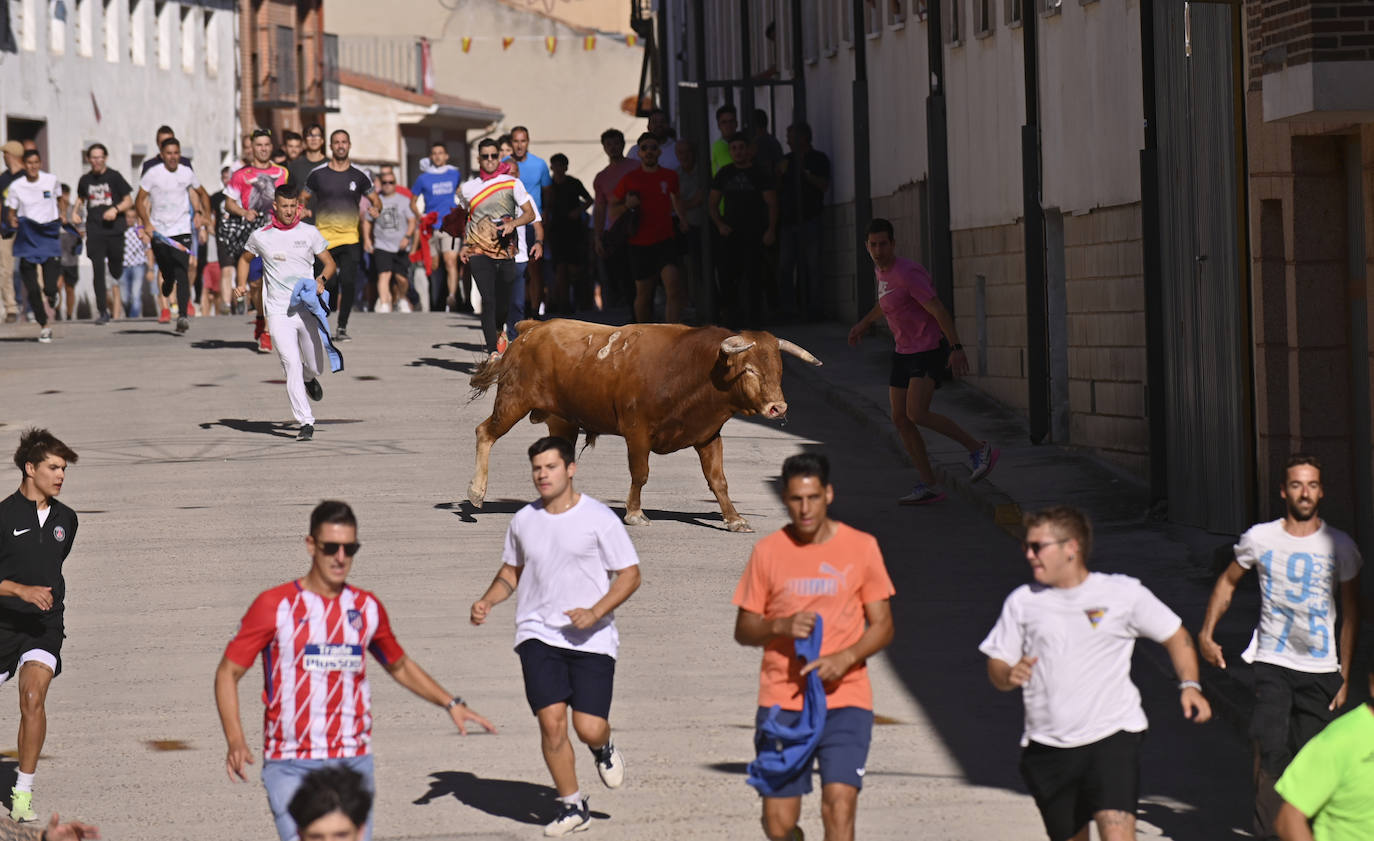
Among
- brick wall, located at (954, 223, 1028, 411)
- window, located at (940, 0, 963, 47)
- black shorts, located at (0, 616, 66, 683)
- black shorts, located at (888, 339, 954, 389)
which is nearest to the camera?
black shorts, located at (0, 616, 66, 683)

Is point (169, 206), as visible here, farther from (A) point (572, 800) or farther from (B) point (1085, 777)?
(B) point (1085, 777)

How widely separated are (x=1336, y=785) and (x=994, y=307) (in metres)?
18.5

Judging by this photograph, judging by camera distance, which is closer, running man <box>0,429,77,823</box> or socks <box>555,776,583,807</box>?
socks <box>555,776,583,807</box>

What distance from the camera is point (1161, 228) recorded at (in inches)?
713

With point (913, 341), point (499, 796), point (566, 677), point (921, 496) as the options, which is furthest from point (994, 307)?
point (566, 677)

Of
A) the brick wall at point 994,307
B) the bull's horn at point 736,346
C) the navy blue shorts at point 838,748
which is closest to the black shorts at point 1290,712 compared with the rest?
the navy blue shorts at point 838,748

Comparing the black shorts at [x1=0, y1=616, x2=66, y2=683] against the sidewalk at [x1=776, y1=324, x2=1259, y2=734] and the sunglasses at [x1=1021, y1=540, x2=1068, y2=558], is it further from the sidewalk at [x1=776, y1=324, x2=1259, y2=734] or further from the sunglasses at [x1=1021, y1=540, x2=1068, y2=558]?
the sidewalk at [x1=776, y1=324, x2=1259, y2=734]

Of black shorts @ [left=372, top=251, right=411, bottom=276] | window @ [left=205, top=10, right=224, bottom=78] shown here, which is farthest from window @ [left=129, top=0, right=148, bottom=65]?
black shorts @ [left=372, top=251, right=411, bottom=276]

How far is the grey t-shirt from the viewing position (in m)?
35.0

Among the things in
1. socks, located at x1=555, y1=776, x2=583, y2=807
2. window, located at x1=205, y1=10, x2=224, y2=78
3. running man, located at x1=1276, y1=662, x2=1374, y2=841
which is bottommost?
socks, located at x1=555, y1=776, x2=583, y2=807

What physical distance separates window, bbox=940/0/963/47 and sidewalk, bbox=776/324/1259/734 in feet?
10.9

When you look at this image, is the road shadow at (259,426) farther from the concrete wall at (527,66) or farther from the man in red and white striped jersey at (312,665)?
the concrete wall at (527,66)

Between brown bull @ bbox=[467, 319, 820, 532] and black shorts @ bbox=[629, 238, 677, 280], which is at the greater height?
black shorts @ bbox=[629, 238, 677, 280]

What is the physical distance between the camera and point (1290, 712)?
9828 millimetres
